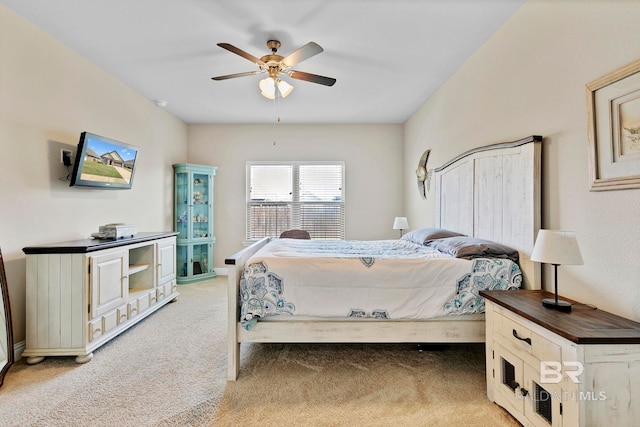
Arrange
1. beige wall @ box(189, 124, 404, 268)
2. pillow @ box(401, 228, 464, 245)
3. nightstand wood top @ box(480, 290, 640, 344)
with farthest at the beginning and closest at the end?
beige wall @ box(189, 124, 404, 268) < pillow @ box(401, 228, 464, 245) < nightstand wood top @ box(480, 290, 640, 344)

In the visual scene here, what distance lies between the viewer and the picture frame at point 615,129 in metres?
1.42

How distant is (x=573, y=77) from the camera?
1.75m

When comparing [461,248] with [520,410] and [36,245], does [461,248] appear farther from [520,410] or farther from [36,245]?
[36,245]

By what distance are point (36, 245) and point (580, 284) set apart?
4.05m

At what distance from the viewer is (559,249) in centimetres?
150

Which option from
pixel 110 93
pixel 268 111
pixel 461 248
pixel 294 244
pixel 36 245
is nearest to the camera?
pixel 461 248

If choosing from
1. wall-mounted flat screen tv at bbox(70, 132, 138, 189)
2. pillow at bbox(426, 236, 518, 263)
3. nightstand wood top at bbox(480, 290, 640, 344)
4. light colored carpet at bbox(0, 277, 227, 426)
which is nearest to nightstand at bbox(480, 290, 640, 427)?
nightstand wood top at bbox(480, 290, 640, 344)

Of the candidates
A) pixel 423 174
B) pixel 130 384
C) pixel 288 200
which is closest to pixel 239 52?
pixel 130 384

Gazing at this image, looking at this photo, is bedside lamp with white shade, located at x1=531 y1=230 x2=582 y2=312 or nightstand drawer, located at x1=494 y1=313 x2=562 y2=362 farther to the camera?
bedside lamp with white shade, located at x1=531 y1=230 x2=582 y2=312

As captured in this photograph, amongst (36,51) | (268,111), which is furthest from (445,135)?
(36,51)

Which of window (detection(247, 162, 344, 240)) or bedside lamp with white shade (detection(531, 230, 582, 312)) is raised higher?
window (detection(247, 162, 344, 240))

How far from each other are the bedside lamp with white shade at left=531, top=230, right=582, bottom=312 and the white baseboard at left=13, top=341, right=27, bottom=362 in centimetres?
371

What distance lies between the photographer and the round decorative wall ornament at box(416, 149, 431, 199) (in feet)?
13.2

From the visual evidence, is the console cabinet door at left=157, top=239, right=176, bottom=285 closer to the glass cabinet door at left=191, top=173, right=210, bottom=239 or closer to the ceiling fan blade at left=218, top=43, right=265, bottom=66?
the glass cabinet door at left=191, top=173, right=210, bottom=239
